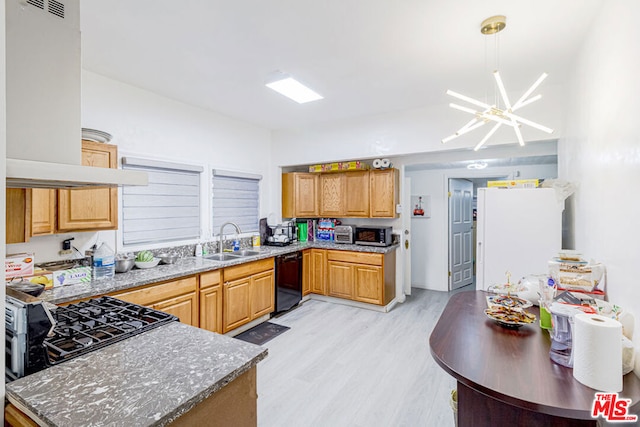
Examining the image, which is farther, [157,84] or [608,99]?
[157,84]

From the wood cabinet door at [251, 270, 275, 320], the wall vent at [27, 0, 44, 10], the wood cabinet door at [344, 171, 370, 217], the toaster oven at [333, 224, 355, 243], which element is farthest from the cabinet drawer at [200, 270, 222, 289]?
the wall vent at [27, 0, 44, 10]

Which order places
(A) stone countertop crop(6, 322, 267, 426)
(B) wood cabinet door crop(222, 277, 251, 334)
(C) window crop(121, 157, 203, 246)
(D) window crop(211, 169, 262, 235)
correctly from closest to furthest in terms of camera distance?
(A) stone countertop crop(6, 322, 267, 426), (C) window crop(121, 157, 203, 246), (B) wood cabinet door crop(222, 277, 251, 334), (D) window crop(211, 169, 262, 235)

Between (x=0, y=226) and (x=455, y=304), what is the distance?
226 cm

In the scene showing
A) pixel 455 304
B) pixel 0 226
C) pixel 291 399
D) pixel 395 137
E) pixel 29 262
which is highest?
pixel 395 137

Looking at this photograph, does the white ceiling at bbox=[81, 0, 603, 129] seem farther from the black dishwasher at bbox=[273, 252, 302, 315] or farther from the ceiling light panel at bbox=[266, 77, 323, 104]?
the black dishwasher at bbox=[273, 252, 302, 315]

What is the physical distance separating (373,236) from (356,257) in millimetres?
414

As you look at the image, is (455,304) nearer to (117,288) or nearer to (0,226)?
(0,226)

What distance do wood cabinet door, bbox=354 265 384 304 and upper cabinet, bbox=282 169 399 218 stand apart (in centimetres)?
79

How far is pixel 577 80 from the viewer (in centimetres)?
245

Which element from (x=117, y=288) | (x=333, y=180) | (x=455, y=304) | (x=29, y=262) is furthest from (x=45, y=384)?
(x=333, y=180)

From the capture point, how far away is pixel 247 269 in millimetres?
3443

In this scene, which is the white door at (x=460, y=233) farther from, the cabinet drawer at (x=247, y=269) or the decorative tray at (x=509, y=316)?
the decorative tray at (x=509, y=316)

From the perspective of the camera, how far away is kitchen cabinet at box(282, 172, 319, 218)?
481 cm

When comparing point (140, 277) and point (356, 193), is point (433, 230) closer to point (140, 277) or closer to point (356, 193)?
point (356, 193)
